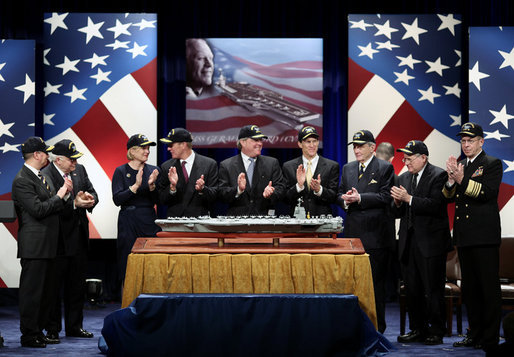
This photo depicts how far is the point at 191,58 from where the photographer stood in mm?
8492

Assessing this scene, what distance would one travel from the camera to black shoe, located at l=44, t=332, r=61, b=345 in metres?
6.08

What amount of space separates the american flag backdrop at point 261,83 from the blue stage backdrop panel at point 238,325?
3805 mm

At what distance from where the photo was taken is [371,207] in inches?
255

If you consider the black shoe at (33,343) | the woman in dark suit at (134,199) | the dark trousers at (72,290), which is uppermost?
the woman in dark suit at (134,199)

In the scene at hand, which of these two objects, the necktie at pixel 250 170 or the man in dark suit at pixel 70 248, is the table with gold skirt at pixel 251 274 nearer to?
the man in dark suit at pixel 70 248

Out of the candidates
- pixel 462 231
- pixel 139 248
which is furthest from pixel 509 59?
pixel 139 248

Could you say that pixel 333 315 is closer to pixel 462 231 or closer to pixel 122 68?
pixel 462 231

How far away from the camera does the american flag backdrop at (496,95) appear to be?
8.02 meters

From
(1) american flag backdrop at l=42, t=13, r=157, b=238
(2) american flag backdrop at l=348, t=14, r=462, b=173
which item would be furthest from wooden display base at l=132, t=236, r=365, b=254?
(2) american flag backdrop at l=348, t=14, r=462, b=173

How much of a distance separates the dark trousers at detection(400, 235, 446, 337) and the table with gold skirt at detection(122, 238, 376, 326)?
1.28 metres

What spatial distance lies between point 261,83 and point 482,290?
3.83 m

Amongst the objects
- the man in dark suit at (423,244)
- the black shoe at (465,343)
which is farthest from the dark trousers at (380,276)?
the black shoe at (465,343)

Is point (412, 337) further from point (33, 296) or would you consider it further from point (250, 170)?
point (33, 296)

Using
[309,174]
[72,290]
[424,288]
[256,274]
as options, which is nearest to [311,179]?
[309,174]
